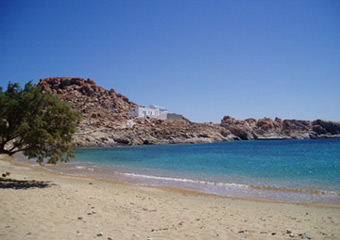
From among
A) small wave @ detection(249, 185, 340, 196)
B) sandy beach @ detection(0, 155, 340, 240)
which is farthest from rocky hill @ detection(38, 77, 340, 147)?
sandy beach @ detection(0, 155, 340, 240)

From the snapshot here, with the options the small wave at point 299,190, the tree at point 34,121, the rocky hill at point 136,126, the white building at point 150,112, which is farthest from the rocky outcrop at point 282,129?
the tree at point 34,121

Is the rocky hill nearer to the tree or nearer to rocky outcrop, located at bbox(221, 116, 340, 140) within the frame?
rocky outcrop, located at bbox(221, 116, 340, 140)

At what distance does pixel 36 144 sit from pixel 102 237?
1021cm

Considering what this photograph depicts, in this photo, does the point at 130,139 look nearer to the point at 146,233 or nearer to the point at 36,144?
the point at 36,144

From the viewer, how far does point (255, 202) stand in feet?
43.1

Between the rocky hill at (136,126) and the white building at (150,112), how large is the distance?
3.95 m

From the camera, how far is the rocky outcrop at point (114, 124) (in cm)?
8106

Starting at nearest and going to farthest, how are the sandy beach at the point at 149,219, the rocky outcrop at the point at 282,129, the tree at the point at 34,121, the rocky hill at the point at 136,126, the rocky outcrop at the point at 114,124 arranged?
the sandy beach at the point at 149,219, the tree at the point at 34,121, the rocky outcrop at the point at 114,124, the rocky hill at the point at 136,126, the rocky outcrop at the point at 282,129

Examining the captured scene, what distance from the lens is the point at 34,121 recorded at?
44.4 feet

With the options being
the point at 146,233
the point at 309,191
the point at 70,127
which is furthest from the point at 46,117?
the point at 309,191

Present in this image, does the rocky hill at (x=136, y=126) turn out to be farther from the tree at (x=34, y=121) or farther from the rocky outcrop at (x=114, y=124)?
the tree at (x=34, y=121)

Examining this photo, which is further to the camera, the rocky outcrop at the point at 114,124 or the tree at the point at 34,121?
the rocky outcrop at the point at 114,124

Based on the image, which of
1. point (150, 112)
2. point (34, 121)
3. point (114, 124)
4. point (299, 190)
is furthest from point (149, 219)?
point (150, 112)

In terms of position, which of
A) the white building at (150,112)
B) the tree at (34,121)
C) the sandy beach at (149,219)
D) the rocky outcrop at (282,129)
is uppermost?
the white building at (150,112)
